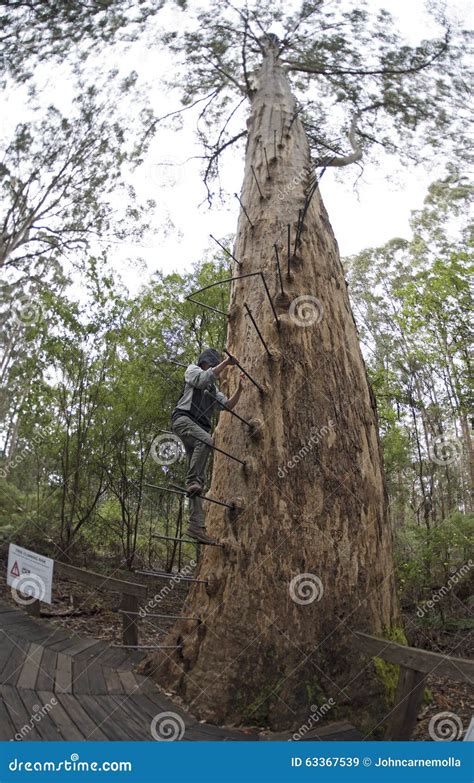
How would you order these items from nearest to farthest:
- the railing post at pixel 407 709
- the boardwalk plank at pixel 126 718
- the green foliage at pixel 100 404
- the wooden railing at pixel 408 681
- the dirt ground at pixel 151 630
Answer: the wooden railing at pixel 408 681 < the railing post at pixel 407 709 < the boardwalk plank at pixel 126 718 < the dirt ground at pixel 151 630 < the green foliage at pixel 100 404

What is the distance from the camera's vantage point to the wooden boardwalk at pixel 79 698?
2559 mm

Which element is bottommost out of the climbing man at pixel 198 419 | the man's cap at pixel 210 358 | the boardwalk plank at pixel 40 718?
the boardwalk plank at pixel 40 718

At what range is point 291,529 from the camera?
324 centimetres

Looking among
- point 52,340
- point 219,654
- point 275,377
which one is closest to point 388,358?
point 52,340

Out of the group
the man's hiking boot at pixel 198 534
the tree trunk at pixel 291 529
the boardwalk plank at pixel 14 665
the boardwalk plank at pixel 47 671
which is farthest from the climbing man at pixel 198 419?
the boardwalk plank at pixel 14 665

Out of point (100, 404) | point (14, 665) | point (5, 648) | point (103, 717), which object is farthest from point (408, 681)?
point (100, 404)

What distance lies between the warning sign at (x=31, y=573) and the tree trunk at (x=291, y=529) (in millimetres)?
1156

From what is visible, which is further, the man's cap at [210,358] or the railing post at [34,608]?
the railing post at [34,608]

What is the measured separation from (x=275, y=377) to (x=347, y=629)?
1.80 m

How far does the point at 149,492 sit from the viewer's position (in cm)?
846

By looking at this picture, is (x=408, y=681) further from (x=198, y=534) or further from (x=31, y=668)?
(x=31, y=668)

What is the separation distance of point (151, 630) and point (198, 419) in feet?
9.02

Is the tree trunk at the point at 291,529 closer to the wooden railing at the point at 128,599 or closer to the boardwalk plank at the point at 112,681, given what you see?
the boardwalk plank at the point at 112,681

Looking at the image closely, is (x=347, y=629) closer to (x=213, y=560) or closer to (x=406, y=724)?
(x=406, y=724)
